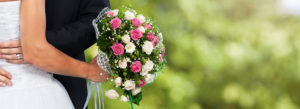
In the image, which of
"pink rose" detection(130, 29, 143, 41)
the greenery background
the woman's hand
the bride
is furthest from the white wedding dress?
the greenery background

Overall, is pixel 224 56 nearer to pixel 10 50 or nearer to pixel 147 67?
pixel 147 67

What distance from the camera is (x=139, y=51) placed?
1830mm

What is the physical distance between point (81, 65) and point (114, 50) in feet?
0.50

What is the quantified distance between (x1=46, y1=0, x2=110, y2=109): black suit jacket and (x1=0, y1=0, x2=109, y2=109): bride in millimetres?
180

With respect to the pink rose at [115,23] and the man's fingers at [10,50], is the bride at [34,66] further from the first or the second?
the pink rose at [115,23]

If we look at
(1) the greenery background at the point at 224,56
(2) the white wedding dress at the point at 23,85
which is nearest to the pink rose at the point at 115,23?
(2) the white wedding dress at the point at 23,85

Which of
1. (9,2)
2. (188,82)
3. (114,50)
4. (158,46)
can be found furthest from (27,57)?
(188,82)

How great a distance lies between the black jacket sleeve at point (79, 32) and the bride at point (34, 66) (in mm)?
163

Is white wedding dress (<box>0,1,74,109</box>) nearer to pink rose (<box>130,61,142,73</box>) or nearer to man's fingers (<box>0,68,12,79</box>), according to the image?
man's fingers (<box>0,68,12,79</box>)

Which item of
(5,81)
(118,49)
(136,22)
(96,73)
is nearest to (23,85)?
(5,81)

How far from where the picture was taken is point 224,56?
4918mm

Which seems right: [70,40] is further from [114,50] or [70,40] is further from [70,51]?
[114,50]

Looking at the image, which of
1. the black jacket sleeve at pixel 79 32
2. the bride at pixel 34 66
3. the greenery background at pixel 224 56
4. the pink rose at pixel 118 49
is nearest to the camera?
the bride at pixel 34 66

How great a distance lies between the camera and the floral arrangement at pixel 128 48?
180cm
